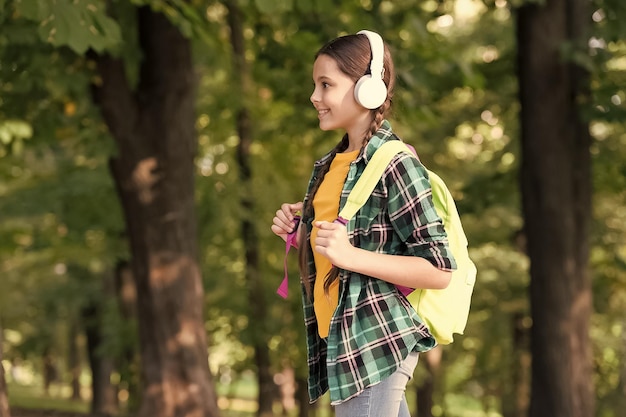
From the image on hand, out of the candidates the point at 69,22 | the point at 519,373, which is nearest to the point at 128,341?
the point at 519,373

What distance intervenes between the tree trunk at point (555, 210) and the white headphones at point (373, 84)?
8.94 metres

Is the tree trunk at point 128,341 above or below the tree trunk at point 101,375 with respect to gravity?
above

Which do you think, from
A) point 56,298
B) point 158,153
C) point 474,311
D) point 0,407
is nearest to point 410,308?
point 0,407

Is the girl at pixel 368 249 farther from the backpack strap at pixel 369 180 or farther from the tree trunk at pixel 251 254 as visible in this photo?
the tree trunk at pixel 251 254

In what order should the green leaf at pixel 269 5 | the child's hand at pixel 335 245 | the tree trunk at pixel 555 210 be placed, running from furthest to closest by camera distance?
the tree trunk at pixel 555 210, the green leaf at pixel 269 5, the child's hand at pixel 335 245

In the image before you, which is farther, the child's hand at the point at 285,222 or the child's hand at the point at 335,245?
the child's hand at the point at 285,222

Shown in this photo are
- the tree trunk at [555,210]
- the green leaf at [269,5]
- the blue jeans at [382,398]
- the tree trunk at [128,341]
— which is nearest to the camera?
the blue jeans at [382,398]

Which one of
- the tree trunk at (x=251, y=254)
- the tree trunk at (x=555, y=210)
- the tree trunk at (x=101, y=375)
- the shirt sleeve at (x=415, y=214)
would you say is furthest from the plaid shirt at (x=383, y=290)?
the tree trunk at (x=101, y=375)

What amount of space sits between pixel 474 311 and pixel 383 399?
17.2 meters

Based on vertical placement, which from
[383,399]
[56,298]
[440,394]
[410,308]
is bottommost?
[440,394]

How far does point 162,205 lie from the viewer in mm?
9961

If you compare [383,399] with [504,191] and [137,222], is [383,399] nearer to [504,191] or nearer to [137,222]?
[137,222]

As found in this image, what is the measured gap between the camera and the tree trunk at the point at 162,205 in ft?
32.5

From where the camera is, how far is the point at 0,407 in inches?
207
